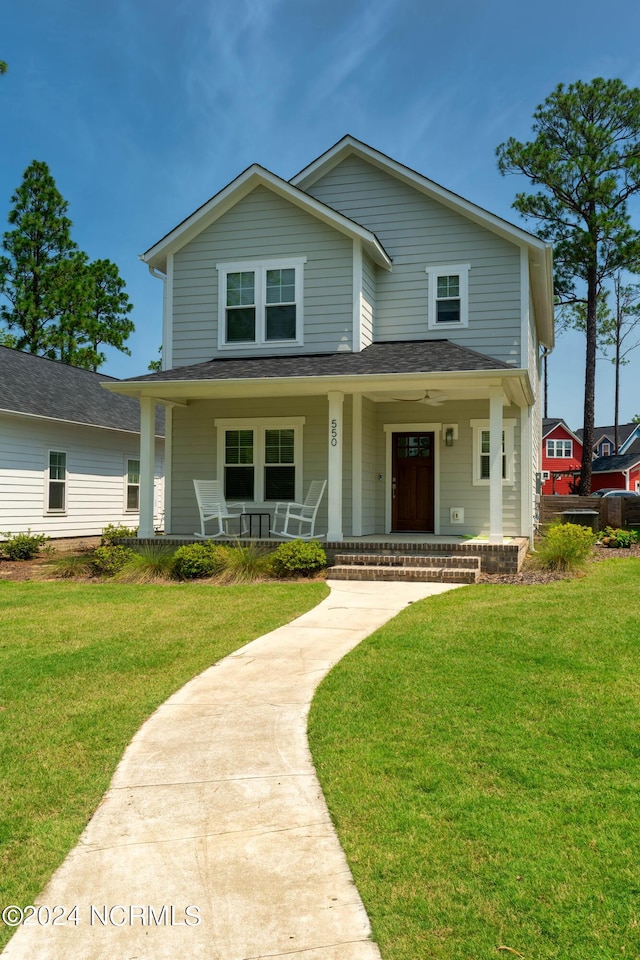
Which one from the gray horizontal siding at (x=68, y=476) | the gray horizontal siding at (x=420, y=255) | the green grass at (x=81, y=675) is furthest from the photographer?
the gray horizontal siding at (x=68, y=476)

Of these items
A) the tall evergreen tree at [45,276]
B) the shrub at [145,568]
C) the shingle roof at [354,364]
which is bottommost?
the shrub at [145,568]

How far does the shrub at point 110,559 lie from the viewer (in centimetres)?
1201

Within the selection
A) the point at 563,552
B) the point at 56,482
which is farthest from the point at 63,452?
the point at 563,552

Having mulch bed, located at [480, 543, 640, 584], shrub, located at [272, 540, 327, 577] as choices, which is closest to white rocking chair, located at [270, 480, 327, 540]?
shrub, located at [272, 540, 327, 577]

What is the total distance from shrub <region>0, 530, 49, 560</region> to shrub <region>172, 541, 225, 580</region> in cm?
484

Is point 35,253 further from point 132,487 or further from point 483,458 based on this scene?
point 483,458

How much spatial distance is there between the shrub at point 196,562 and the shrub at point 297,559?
37.4 inches

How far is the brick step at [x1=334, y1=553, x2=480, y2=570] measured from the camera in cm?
1119

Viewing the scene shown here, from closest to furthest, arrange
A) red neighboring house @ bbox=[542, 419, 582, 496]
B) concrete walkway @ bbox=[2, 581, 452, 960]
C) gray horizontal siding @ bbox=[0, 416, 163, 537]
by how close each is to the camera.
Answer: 1. concrete walkway @ bbox=[2, 581, 452, 960]
2. gray horizontal siding @ bbox=[0, 416, 163, 537]
3. red neighboring house @ bbox=[542, 419, 582, 496]

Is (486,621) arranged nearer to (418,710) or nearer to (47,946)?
(418,710)

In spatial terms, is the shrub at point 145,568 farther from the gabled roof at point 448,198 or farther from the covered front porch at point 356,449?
the gabled roof at point 448,198

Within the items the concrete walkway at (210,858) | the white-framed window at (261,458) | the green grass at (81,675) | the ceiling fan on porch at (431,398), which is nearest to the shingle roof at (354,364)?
the ceiling fan on porch at (431,398)

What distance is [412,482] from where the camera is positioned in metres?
14.7

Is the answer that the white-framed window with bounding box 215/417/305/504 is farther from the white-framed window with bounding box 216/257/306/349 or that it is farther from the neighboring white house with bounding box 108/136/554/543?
the white-framed window with bounding box 216/257/306/349
